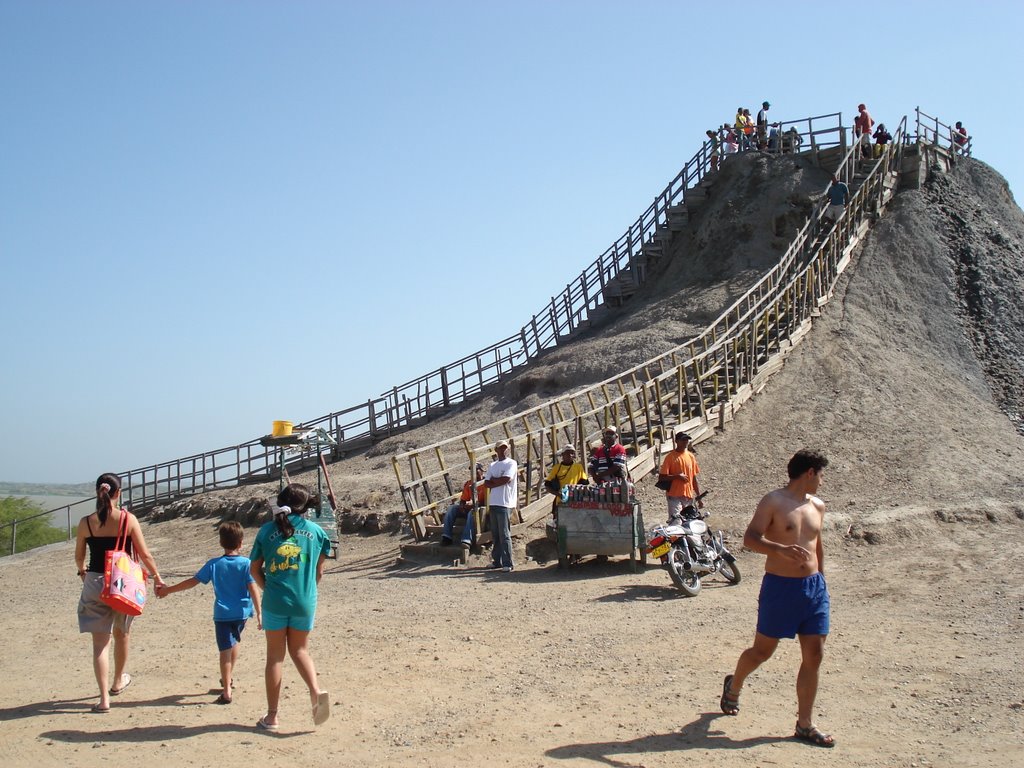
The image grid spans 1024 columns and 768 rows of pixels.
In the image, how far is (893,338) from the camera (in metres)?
20.7

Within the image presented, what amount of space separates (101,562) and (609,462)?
22.9ft

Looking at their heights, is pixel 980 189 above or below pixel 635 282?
above

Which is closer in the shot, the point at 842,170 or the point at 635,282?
the point at 842,170

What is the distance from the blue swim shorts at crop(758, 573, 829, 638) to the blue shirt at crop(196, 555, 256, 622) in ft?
11.5

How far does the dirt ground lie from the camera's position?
589cm

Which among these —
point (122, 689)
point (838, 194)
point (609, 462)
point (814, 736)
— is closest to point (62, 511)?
point (838, 194)

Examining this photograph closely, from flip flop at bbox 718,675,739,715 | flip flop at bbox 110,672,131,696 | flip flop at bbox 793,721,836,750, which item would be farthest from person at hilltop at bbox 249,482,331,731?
flip flop at bbox 793,721,836,750

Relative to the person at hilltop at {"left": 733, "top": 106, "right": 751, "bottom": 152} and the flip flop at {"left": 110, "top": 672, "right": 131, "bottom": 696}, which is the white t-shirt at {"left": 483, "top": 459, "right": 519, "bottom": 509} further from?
the person at hilltop at {"left": 733, "top": 106, "right": 751, "bottom": 152}

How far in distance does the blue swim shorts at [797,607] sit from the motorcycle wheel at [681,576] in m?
4.26

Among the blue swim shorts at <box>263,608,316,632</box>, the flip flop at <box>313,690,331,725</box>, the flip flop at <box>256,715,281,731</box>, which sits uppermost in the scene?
the blue swim shorts at <box>263,608,316,632</box>

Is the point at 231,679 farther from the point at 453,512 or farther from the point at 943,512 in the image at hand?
the point at 943,512

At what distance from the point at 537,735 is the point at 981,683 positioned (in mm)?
3120

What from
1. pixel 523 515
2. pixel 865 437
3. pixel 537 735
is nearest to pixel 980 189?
pixel 865 437

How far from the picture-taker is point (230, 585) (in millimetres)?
6887
